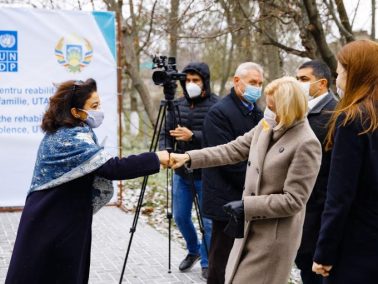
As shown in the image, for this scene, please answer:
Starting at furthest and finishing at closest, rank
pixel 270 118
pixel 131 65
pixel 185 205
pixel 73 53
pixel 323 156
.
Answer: pixel 131 65
pixel 73 53
pixel 185 205
pixel 323 156
pixel 270 118

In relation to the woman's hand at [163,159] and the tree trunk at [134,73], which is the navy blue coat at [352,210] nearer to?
the woman's hand at [163,159]

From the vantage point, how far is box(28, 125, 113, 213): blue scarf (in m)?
3.41

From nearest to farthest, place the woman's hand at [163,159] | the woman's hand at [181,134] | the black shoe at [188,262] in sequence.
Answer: the woman's hand at [163,159] < the woman's hand at [181,134] < the black shoe at [188,262]

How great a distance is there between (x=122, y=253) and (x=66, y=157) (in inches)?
130

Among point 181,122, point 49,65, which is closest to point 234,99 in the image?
point 181,122

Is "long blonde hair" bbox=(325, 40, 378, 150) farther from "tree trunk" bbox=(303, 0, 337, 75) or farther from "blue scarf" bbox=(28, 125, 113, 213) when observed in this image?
"tree trunk" bbox=(303, 0, 337, 75)

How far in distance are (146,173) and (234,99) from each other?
1369 millimetres

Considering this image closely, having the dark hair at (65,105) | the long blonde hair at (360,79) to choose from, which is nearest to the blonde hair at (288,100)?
the long blonde hair at (360,79)

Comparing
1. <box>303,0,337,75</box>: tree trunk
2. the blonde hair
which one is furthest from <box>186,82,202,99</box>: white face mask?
<box>303,0,337,75</box>: tree trunk

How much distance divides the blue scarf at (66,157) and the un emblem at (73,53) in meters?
5.04

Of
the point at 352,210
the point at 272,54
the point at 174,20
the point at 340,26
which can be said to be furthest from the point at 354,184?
the point at 272,54

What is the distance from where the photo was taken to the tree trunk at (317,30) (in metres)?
7.68

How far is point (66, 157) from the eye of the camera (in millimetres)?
3418

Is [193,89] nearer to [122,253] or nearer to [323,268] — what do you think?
[122,253]
